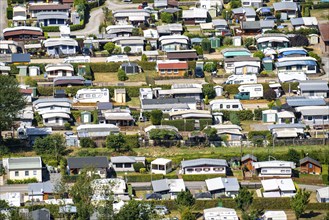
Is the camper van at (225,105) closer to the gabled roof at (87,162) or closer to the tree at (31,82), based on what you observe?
the tree at (31,82)

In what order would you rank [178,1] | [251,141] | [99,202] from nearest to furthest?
1. [99,202]
2. [251,141]
3. [178,1]

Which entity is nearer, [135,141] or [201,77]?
[135,141]

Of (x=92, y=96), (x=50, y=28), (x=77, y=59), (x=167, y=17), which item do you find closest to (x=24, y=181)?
(x=92, y=96)

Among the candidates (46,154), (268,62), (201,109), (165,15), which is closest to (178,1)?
(165,15)

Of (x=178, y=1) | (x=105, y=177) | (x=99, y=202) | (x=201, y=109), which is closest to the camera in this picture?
(x=99, y=202)

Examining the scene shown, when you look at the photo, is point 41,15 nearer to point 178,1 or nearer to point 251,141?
point 178,1

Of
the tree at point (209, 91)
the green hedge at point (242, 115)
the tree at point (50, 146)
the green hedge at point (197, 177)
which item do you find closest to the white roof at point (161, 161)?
the green hedge at point (197, 177)

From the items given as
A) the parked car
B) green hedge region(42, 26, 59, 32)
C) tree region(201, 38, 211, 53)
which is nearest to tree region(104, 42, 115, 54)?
green hedge region(42, 26, 59, 32)

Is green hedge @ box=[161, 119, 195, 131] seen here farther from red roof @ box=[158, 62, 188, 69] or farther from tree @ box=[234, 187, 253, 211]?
tree @ box=[234, 187, 253, 211]
